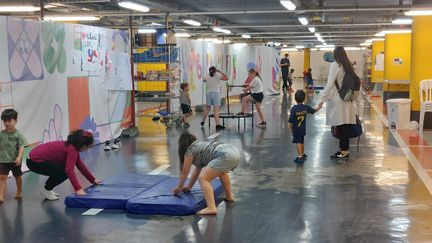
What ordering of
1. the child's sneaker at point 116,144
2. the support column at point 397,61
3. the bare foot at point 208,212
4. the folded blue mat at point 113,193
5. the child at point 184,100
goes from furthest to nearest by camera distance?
the support column at point 397,61
the child at point 184,100
the child's sneaker at point 116,144
the folded blue mat at point 113,193
the bare foot at point 208,212

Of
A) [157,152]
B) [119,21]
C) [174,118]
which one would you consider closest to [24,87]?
[157,152]

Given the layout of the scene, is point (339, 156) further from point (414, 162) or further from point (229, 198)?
point (229, 198)

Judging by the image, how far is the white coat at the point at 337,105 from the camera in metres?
8.57

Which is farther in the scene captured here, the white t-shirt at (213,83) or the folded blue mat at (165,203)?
the white t-shirt at (213,83)

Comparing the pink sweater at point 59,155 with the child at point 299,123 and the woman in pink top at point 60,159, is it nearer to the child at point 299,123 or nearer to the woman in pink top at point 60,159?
the woman in pink top at point 60,159

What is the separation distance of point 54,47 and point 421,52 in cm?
838

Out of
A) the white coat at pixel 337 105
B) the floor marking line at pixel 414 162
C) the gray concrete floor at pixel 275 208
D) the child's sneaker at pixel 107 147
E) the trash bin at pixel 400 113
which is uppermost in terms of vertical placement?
the white coat at pixel 337 105

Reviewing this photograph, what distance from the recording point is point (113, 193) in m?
5.90

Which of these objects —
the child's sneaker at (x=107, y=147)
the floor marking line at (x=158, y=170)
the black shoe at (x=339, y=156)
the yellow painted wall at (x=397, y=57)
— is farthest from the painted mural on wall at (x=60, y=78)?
the yellow painted wall at (x=397, y=57)

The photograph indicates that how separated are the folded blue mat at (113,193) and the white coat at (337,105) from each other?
133 inches

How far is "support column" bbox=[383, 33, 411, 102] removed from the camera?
19891 millimetres

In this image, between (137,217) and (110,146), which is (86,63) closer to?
(110,146)

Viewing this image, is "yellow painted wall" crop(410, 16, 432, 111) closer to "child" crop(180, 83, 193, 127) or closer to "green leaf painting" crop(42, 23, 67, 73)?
"child" crop(180, 83, 193, 127)

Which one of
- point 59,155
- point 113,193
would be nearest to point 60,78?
point 59,155
